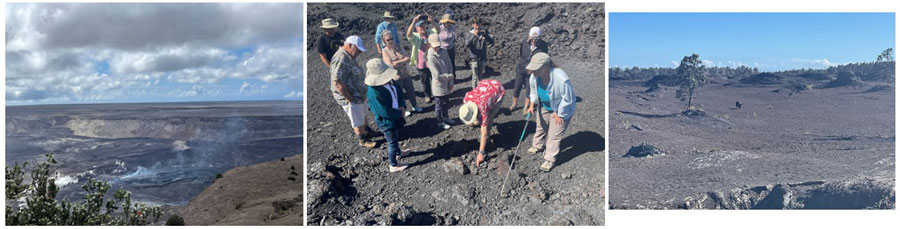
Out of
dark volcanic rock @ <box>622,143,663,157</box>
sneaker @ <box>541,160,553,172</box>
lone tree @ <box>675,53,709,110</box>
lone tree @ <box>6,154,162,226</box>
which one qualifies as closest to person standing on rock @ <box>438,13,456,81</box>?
sneaker @ <box>541,160,553,172</box>

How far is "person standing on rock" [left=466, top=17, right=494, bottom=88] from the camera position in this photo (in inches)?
192

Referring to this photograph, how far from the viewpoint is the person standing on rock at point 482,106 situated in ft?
15.1

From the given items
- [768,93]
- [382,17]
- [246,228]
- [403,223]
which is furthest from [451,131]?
[768,93]

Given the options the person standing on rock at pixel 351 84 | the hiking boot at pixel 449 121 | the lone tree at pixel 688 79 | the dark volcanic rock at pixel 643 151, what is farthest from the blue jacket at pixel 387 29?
the lone tree at pixel 688 79

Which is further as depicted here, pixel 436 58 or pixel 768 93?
pixel 768 93

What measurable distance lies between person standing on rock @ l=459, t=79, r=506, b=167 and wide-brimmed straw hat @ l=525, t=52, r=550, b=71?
0.41 m

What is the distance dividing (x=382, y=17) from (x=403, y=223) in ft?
7.66

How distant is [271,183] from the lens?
16.5 meters

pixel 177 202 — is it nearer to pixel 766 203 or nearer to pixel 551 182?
pixel 551 182

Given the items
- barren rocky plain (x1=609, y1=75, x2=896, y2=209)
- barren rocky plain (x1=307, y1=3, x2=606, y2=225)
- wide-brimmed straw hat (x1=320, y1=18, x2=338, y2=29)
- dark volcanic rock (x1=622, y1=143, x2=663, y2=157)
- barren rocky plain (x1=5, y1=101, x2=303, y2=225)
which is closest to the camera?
wide-brimmed straw hat (x1=320, y1=18, x2=338, y2=29)

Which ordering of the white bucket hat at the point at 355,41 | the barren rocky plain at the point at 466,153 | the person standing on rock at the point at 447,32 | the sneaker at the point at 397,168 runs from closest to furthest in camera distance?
the white bucket hat at the point at 355,41 < the barren rocky plain at the point at 466,153 < the sneaker at the point at 397,168 < the person standing on rock at the point at 447,32

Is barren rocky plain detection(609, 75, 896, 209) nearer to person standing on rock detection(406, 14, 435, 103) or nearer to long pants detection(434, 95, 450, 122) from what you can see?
long pants detection(434, 95, 450, 122)

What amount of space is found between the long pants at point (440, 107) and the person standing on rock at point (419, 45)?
20 centimetres

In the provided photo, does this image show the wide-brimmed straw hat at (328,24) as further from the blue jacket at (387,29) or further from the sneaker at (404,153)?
the sneaker at (404,153)
